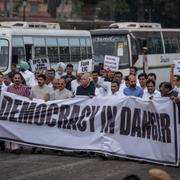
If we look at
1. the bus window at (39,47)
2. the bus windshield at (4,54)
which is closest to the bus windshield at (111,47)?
the bus window at (39,47)

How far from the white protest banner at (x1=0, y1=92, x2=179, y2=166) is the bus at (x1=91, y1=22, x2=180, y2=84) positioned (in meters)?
15.9

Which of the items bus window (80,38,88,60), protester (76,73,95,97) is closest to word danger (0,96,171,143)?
protester (76,73,95,97)

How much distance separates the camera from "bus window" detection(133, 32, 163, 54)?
103 ft

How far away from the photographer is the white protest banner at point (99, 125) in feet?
36.6

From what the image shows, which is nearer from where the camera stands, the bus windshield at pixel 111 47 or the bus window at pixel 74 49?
the bus window at pixel 74 49

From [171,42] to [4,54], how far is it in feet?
39.3

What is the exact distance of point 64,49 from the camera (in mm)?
27531

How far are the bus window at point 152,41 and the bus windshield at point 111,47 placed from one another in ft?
5.58

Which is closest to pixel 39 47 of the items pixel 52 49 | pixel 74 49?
pixel 52 49

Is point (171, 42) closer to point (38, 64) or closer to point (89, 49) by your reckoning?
point (89, 49)

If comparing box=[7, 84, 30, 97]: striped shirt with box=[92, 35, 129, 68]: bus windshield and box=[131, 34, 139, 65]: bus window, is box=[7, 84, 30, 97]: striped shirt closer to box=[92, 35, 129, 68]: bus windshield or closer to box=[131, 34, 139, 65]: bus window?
box=[92, 35, 129, 68]: bus windshield

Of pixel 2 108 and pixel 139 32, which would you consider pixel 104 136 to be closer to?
pixel 2 108

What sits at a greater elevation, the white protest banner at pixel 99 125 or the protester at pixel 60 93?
the protester at pixel 60 93

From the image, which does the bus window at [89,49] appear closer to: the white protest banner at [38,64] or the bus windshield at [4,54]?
the bus windshield at [4,54]
